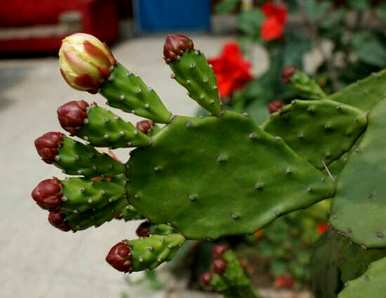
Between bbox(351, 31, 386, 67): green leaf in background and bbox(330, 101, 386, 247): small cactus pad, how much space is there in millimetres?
2521

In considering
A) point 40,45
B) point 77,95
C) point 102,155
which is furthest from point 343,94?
point 40,45

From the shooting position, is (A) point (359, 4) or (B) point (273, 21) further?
(A) point (359, 4)

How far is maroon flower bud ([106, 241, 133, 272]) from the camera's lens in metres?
0.98

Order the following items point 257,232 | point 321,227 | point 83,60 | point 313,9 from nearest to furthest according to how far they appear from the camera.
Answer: point 83,60 → point 257,232 → point 321,227 → point 313,9

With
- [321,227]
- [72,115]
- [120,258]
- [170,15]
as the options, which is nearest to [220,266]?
[120,258]

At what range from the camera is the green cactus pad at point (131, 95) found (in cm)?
97

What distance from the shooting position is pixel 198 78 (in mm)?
1051

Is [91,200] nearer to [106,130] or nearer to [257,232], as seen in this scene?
[106,130]

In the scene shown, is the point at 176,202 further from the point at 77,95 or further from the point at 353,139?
the point at 77,95

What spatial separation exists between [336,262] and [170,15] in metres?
8.49

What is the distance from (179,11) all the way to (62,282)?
22.3ft

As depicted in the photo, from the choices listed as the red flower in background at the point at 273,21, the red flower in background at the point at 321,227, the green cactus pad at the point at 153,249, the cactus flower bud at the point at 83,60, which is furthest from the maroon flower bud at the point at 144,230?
the red flower in background at the point at 273,21

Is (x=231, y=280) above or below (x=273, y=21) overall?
above

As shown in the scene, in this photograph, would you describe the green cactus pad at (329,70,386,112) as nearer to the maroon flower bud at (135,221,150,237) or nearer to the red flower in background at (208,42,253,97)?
the maroon flower bud at (135,221,150,237)
